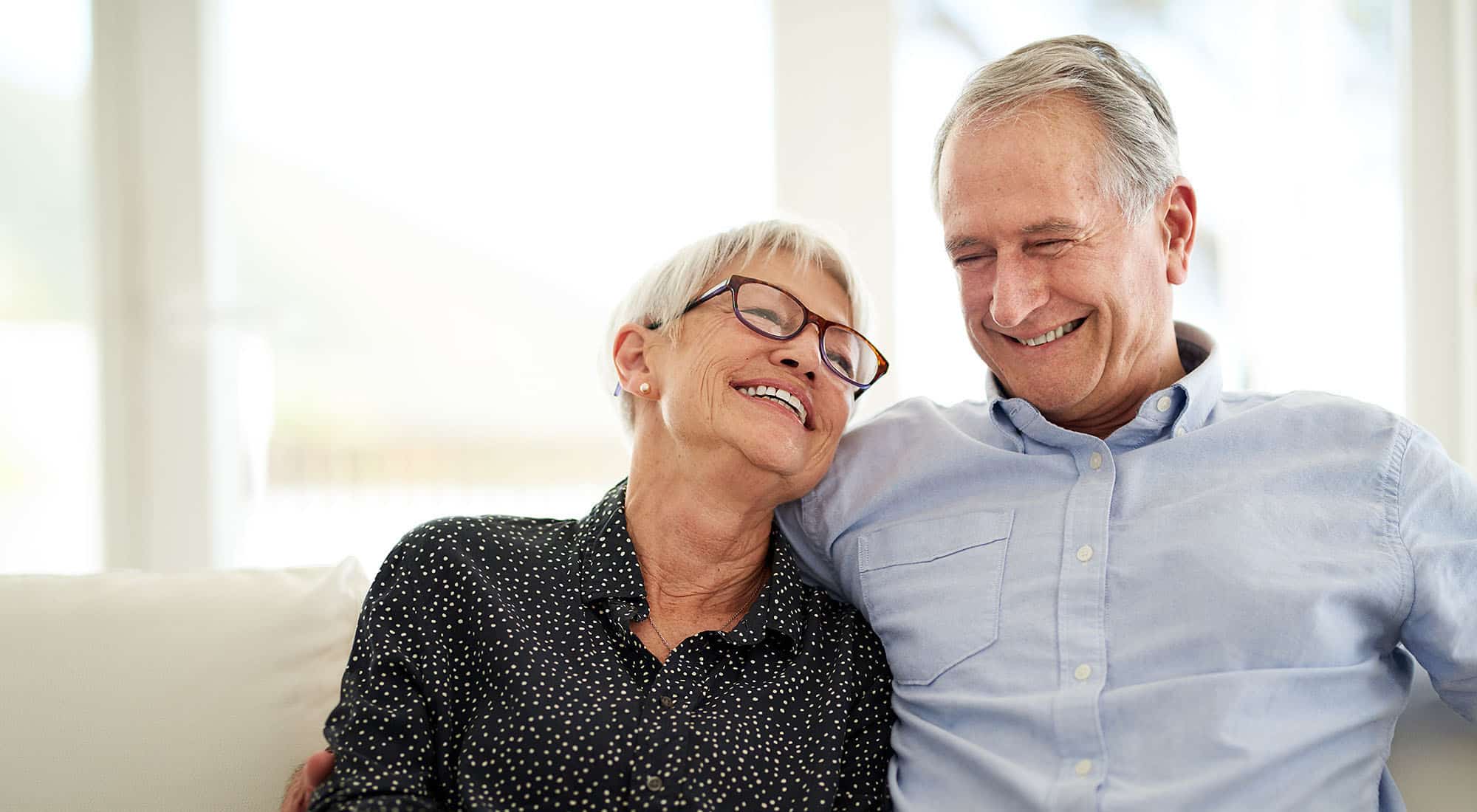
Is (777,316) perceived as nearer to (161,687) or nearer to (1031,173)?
(1031,173)

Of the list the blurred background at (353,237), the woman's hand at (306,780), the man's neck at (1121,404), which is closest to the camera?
the woman's hand at (306,780)

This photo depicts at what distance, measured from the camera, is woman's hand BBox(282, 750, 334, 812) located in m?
1.37

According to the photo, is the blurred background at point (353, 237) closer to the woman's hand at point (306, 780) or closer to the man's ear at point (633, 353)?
the man's ear at point (633, 353)

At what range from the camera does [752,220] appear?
5.43 ft

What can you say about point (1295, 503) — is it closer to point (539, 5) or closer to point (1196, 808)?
point (1196, 808)

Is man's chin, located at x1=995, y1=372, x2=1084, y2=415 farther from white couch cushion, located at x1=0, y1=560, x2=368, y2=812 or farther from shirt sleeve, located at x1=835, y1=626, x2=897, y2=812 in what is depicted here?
white couch cushion, located at x1=0, y1=560, x2=368, y2=812

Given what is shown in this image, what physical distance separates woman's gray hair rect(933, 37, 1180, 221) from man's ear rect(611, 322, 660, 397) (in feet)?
1.77

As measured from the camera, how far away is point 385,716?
133 cm

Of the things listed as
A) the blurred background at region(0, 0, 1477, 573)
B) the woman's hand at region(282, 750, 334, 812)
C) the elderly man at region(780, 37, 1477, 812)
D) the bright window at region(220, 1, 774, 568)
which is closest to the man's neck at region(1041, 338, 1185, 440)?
the elderly man at region(780, 37, 1477, 812)

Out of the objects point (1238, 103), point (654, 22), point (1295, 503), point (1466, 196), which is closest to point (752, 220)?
point (1295, 503)

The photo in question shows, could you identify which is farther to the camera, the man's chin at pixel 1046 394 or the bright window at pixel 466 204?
the bright window at pixel 466 204

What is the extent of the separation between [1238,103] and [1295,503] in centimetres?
202

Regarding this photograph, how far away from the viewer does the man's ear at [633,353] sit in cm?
161

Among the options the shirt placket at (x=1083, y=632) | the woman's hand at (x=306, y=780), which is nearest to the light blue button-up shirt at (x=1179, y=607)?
the shirt placket at (x=1083, y=632)
